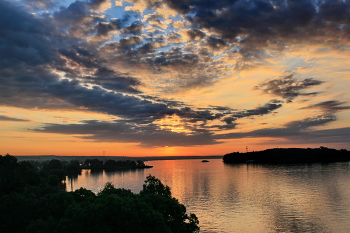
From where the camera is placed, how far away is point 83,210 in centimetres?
3109

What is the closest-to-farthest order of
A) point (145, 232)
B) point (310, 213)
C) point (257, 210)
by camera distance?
→ point (145, 232) → point (310, 213) → point (257, 210)

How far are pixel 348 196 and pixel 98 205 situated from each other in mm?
96107

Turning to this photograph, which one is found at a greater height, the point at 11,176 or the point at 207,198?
the point at 11,176

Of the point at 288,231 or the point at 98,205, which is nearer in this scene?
the point at 98,205

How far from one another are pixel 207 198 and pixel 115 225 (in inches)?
2781

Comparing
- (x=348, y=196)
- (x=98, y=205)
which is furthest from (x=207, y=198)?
(x=98, y=205)

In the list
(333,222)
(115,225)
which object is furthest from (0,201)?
(333,222)

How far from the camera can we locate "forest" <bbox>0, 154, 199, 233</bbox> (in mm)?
30453

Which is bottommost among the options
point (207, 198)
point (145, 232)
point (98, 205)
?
point (207, 198)

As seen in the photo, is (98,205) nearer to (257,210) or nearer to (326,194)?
(257,210)

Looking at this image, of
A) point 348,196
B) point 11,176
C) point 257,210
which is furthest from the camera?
point 348,196

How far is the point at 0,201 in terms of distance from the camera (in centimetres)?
4159

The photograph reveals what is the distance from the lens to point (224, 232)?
57.2 metres

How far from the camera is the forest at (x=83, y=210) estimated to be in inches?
1199
